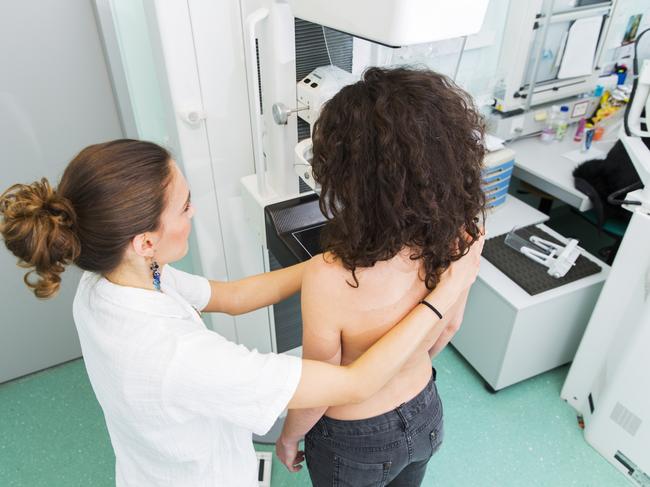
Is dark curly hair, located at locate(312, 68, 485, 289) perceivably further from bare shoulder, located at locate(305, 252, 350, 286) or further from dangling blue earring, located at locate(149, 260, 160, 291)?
dangling blue earring, located at locate(149, 260, 160, 291)

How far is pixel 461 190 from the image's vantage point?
0.81 meters

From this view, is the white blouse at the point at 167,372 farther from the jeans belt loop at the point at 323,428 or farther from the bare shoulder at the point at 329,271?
the jeans belt loop at the point at 323,428

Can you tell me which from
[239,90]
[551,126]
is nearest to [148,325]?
[239,90]

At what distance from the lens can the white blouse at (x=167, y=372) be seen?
2.53 ft

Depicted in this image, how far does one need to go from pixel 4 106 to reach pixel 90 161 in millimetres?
1112

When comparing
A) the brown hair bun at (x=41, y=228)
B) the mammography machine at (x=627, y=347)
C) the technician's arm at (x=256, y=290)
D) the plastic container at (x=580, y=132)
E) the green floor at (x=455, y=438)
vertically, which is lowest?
the green floor at (x=455, y=438)

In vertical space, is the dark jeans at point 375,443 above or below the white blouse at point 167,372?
below

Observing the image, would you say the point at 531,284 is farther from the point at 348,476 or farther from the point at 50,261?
the point at 50,261

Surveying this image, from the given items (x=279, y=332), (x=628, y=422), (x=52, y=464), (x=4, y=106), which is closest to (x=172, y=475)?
(x=279, y=332)

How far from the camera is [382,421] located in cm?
105

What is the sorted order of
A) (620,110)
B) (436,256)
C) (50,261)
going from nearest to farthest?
(50,261) → (436,256) → (620,110)

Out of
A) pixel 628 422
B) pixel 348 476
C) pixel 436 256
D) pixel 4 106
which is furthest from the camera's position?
pixel 628 422

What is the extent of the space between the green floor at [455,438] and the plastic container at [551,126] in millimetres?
1112

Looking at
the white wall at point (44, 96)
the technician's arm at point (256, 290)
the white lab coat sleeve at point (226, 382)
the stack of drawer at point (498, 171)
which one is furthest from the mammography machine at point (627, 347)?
the white wall at point (44, 96)
